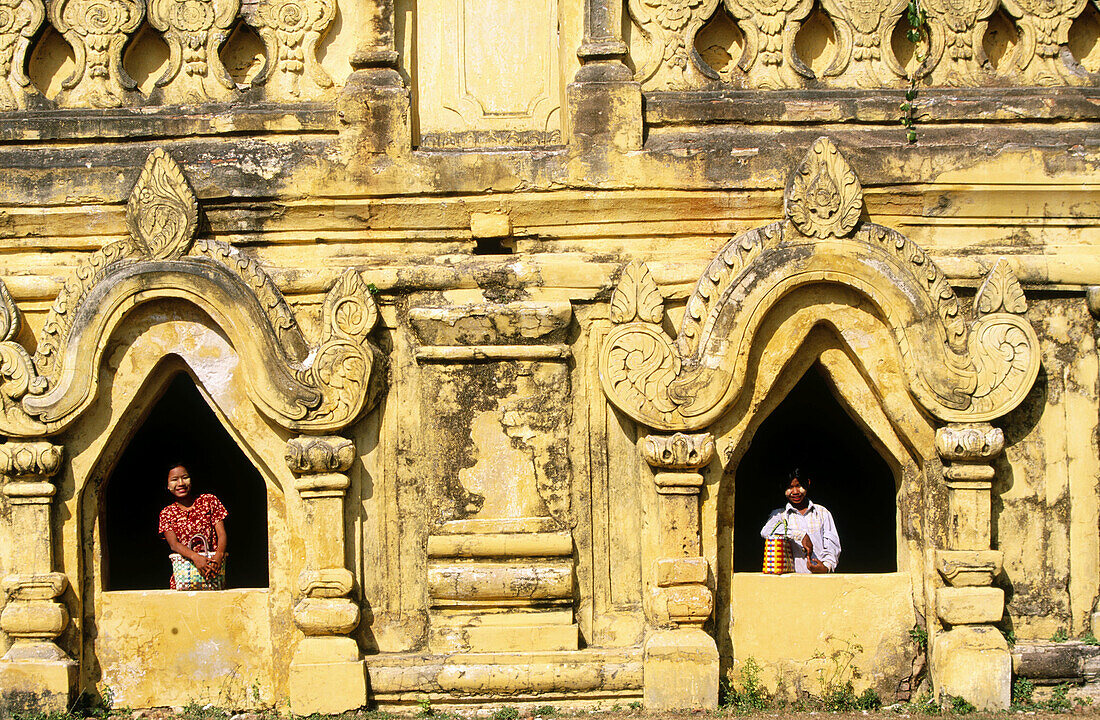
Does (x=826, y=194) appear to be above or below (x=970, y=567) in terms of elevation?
above

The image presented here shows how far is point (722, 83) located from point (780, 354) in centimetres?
159

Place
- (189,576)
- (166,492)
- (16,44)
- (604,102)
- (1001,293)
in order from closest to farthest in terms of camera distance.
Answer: (1001,293), (604,102), (16,44), (189,576), (166,492)

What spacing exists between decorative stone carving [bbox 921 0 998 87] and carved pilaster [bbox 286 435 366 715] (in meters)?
3.99

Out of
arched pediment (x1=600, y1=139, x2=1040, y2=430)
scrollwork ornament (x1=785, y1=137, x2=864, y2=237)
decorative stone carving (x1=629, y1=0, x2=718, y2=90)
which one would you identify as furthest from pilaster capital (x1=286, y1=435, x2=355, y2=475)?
scrollwork ornament (x1=785, y1=137, x2=864, y2=237)

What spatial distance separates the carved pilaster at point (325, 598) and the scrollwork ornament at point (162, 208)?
1291 mm

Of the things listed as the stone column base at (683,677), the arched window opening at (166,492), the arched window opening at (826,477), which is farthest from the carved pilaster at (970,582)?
the arched window opening at (166,492)

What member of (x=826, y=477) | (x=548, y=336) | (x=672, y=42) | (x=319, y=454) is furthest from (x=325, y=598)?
(x=826, y=477)

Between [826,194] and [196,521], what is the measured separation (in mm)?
4125

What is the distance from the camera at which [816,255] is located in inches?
261

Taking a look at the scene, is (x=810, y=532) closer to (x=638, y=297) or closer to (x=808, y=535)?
(x=808, y=535)

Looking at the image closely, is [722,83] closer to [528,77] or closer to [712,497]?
[528,77]

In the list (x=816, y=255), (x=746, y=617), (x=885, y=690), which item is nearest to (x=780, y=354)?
(x=816, y=255)

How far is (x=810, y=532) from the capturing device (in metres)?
7.46

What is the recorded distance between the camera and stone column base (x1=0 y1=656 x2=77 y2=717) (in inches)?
258
